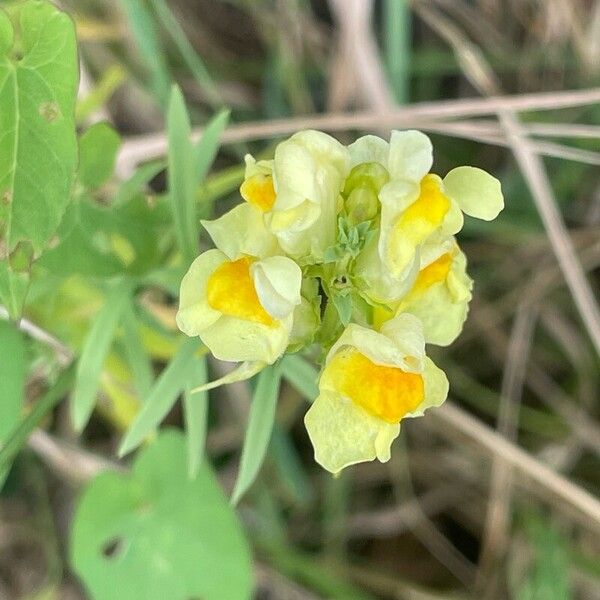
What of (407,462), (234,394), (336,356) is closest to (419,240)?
(336,356)

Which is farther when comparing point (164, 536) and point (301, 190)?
point (164, 536)

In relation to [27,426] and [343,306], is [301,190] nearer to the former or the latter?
[343,306]

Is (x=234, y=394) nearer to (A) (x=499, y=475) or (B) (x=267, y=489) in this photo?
(B) (x=267, y=489)

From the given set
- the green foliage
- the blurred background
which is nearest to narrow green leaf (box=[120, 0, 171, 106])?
the blurred background

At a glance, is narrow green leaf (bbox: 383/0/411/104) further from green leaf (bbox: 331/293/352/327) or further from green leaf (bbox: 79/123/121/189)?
green leaf (bbox: 331/293/352/327)

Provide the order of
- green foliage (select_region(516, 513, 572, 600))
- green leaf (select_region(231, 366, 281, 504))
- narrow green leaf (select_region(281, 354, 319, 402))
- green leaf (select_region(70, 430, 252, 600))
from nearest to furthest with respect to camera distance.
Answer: green leaf (select_region(231, 366, 281, 504)) < narrow green leaf (select_region(281, 354, 319, 402)) < green leaf (select_region(70, 430, 252, 600)) < green foliage (select_region(516, 513, 572, 600))

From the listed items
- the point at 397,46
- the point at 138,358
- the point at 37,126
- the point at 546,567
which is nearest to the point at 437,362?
the point at 546,567

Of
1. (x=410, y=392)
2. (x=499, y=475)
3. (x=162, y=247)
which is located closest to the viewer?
(x=410, y=392)
